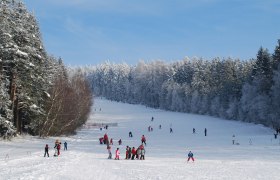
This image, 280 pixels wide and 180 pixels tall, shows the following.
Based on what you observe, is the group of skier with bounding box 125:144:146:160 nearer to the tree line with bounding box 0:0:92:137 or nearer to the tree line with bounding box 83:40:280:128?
the tree line with bounding box 0:0:92:137

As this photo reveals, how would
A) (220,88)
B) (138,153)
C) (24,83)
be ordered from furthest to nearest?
(220,88)
(24,83)
(138,153)

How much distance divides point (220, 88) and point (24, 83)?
83501 mm

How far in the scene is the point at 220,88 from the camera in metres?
120

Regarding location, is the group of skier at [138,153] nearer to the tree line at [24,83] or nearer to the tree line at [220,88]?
the tree line at [24,83]

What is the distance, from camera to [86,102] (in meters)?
77.2

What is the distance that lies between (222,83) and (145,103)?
220ft

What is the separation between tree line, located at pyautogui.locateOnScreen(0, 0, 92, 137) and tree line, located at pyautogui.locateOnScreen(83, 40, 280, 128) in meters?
35.4

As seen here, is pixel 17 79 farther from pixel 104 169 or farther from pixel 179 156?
pixel 104 169

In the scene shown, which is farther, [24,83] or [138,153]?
[24,83]

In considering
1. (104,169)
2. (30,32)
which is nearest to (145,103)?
(30,32)

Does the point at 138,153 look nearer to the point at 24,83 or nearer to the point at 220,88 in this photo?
the point at 24,83

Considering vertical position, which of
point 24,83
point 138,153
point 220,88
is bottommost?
point 138,153

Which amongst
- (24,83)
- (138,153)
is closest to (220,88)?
(24,83)

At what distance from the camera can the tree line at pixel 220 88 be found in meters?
74.8
